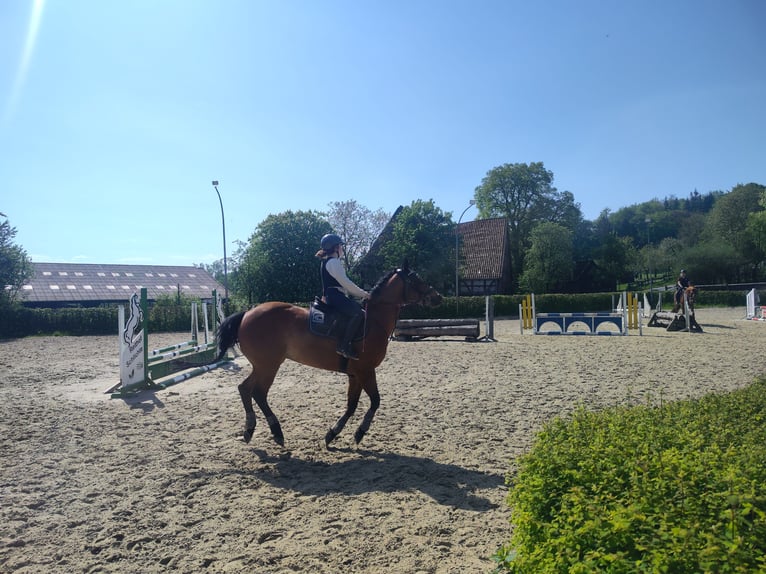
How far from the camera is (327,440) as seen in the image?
6.02 m

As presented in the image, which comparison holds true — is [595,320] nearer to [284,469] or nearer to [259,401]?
[259,401]

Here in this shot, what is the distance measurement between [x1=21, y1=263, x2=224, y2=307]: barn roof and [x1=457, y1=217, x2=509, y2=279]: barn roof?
931 inches

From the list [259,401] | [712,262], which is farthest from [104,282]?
[712,262]

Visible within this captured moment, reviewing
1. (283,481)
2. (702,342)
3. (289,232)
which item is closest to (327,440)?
(283,481)

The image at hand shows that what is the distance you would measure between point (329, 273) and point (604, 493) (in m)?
4.40

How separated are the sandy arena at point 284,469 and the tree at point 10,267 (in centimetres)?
2451

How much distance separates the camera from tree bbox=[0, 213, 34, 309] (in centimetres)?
3072

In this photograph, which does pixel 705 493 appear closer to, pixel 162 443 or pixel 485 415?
pixel 485 415

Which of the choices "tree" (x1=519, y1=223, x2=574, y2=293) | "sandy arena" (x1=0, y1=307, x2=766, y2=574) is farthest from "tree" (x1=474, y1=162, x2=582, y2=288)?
"sandy arena" (x1=0, y1=307, x2=766, y2=574)

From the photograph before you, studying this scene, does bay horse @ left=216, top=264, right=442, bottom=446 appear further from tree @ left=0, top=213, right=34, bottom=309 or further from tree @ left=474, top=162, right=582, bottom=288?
tree @ left=474, top=162, right=582, bottom=288

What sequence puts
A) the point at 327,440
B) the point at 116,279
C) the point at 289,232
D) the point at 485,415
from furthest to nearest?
1. the point at 116,279
2. the point at 289,232
3. the point at 485,415
4. the point at 327,440

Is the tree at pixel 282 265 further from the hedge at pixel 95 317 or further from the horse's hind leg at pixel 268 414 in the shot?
the horse's hind leg at pixel 268 414

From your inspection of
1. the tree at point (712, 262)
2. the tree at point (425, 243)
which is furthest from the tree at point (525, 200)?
the tree at point (425, 243)

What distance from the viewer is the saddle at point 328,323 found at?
6172mm
